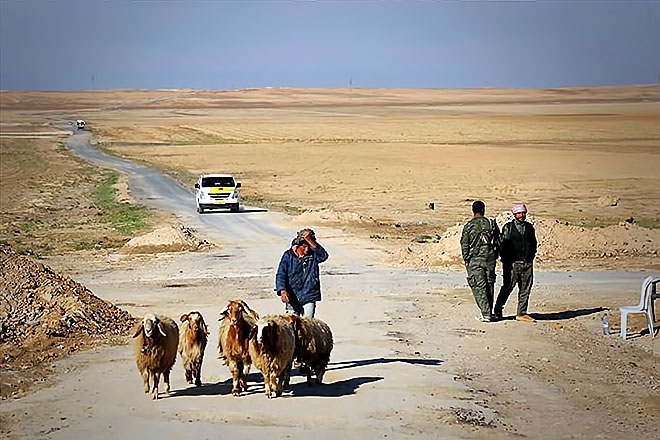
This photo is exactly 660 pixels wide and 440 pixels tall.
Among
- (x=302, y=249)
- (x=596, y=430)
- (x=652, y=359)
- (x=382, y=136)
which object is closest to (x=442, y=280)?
(x=652, y=359)

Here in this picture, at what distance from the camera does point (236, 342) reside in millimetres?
12719

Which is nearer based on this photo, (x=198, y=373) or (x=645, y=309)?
(x=198, y=373)

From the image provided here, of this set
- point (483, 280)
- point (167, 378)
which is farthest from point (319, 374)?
point (483, 280)

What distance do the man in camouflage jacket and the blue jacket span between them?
4752mm

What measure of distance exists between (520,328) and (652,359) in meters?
2.70

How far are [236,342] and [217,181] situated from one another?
3198 cm

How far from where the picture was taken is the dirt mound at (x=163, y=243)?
105 feet

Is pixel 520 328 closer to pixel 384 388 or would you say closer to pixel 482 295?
pixel 482 295

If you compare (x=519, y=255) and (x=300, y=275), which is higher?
(x=300, y=275)

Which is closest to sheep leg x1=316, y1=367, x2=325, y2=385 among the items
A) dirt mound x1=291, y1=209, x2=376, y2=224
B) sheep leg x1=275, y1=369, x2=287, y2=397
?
sheep leg x1=275, y1=369, x2=287, y2=397

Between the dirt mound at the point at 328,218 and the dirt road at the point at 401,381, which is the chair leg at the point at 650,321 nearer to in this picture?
the dirt road at the point at 401,381

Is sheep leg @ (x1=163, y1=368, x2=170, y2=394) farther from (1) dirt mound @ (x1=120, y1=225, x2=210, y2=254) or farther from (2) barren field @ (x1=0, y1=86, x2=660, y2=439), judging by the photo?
(1) dirt mound @ (x1=120, y1=225, x2=210, y2=254)

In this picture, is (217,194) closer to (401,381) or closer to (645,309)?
(645,309)

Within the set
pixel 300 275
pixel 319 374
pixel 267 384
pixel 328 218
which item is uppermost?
pixel 300 275
